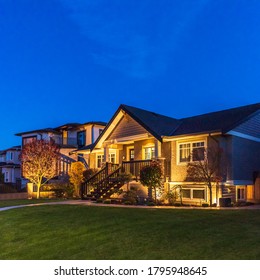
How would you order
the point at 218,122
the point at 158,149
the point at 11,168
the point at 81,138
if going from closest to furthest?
the point at 218,122 < the point at 158,149 < the point at 81,138 < the point at 11,168

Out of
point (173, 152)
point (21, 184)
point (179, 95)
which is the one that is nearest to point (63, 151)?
point (21, 184)

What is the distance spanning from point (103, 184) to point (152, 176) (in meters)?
3.68

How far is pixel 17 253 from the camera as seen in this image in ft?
28.4

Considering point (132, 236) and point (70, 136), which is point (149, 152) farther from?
point (70, 136)

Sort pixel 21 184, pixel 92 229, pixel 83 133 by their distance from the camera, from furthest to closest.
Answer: pixel 21 184
pixel 83 133
pixel 92 229

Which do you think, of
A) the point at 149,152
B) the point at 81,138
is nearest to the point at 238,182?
the point at 149,152

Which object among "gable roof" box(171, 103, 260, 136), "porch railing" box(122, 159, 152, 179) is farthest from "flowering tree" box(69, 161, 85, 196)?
"gable roof" box(171, 103, 260, 136)

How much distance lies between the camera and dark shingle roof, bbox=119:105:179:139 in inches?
787

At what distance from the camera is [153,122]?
21.3 m

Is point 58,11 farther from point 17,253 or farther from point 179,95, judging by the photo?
point 179,95

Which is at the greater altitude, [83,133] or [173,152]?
[83,133]

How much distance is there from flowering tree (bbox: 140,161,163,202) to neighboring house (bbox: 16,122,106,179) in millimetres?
11299

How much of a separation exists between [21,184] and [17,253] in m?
31.0

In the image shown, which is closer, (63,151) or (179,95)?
(63,151)
